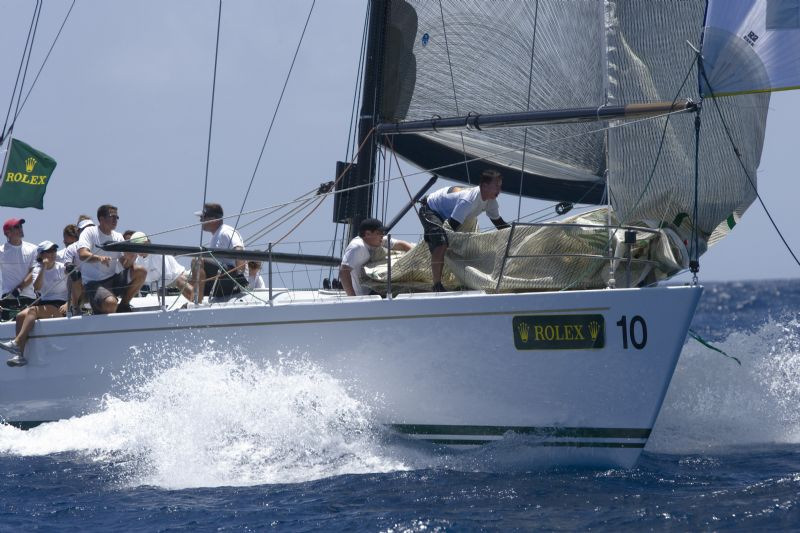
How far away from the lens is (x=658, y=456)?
8.29m

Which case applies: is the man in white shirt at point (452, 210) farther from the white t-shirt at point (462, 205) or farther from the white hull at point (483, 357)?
the white hull at point (483, 357)

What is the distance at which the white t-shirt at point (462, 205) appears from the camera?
8.59 m

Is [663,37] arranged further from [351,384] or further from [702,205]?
[351,384]

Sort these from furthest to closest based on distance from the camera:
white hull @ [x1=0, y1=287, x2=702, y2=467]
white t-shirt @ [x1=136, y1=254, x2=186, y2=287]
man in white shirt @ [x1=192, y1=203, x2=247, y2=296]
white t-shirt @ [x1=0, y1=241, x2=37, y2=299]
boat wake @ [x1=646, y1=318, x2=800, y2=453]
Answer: white t-shirt @ [x1=0, y1=241, x2=37, y2=299] < white t-shirt @ [x1=136, y1=254, x2=186, y2=287] < man in white shirt @ [x1=192, y1=203, x2=247, y2=296] < boat wake @ [x1=646, y1=318, x2=800, y2=453] < white hull @ [x1=0, y1=287, x2=702, y2=467]

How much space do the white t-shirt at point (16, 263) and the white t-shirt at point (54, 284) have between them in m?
0.65

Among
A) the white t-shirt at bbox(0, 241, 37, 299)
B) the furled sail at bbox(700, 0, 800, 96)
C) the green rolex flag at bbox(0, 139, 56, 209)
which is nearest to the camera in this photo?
the furled sail at bbox(700, 0, 800, 96)

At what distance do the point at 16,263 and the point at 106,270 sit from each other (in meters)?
1.96

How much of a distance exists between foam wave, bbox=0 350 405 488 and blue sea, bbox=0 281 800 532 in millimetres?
15

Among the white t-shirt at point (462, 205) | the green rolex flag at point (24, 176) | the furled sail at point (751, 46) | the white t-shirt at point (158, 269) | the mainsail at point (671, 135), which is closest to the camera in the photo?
the furled sail at point (751, 46)

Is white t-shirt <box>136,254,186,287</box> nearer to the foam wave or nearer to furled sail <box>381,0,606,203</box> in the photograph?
the foam wave

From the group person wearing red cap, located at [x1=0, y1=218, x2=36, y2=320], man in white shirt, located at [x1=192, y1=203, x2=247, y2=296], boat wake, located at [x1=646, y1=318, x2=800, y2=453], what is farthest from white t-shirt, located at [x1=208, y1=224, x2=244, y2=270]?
boat wake, located at [x1=646, y1=318, x2=800, y2=453]

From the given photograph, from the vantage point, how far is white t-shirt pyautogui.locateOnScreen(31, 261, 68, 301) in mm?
10711

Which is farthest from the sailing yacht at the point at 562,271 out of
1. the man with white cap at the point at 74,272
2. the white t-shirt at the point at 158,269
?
the white t-shirt at the point at 158,269

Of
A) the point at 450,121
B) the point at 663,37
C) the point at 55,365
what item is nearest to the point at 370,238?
the point at 450,121
